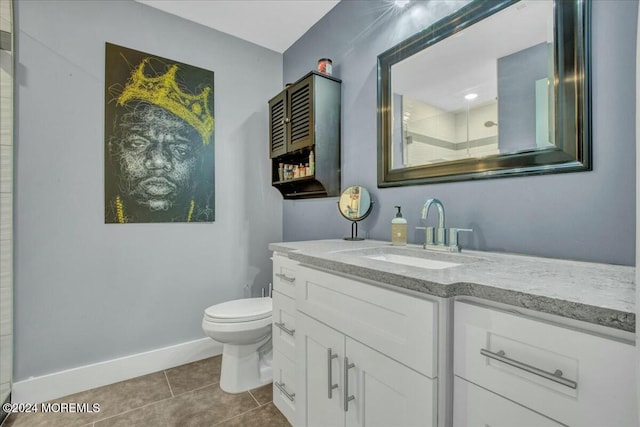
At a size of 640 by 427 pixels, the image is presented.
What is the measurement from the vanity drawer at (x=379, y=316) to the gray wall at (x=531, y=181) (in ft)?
2.11

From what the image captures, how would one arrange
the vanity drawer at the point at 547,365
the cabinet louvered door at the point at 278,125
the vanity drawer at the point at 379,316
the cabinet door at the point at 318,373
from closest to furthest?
the vanity drawer at the point at 547,365 → the vanity drawer at the point at 379,316 → the cabinet door at the point at 318,373 → the cabinet louvered door at the point at 278,125

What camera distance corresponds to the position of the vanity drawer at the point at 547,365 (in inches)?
20.6

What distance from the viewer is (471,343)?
715mm

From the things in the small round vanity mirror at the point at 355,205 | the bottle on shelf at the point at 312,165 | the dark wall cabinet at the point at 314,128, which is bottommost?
the small round vanity mirror at the point at 355,205

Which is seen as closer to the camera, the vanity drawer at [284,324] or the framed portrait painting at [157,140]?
the vanity drawer at [284,324]

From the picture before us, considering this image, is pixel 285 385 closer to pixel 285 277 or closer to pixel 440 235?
pixel 285 277

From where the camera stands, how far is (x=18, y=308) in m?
1.68

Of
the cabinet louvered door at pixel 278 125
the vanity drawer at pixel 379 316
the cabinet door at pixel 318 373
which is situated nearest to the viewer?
the vanity drawer at pixel 379 316

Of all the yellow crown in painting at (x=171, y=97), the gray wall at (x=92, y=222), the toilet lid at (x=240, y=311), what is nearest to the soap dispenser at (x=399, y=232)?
the toilet lid at (x=240, y=311)

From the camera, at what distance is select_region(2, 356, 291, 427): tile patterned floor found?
5.04 feet

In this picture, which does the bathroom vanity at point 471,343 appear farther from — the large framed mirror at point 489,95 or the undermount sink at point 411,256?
the large framed mirror at point 489,95

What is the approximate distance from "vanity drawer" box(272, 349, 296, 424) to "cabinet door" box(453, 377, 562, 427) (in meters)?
0.88

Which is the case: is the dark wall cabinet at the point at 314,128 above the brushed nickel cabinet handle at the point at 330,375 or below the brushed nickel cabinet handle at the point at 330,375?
above

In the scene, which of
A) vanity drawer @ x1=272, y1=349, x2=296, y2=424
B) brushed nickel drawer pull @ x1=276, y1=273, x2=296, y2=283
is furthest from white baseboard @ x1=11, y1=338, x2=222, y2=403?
brushed nickel drawer pull @ x1=276, y1=273, x2=296, y2=283
